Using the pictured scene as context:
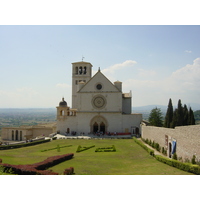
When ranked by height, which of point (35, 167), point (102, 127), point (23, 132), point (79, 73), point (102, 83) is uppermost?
point (79, 73)

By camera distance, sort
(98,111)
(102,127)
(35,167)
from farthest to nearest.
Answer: (102,127) < (98,111) < (35,167)

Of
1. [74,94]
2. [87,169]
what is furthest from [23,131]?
[87,169]

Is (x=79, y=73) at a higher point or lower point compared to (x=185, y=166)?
higher

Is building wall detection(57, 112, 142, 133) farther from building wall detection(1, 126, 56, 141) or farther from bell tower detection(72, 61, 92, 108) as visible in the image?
bell tower detection(72, 61, 92, 108)

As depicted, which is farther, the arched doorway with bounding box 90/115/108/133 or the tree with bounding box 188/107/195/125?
the arched doorway with bounding box 90/115/108/133

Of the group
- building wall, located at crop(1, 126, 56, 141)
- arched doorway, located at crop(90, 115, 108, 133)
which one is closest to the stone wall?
arched doorway, located at crop(90, 115, 108, 133)

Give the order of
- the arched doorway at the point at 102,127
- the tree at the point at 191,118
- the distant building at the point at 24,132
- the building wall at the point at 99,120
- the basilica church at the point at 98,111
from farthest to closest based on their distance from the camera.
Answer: the distant building at the point at 24,132 → the arched doorway at the point at 102,127 → the basilica church at the point at 98,111 → the building wall at the point at 99,120 → the tree at the point at 191,118

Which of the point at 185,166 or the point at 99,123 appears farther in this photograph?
the point at 99,123

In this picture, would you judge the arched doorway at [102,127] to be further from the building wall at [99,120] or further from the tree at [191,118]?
the tree at [191,118]

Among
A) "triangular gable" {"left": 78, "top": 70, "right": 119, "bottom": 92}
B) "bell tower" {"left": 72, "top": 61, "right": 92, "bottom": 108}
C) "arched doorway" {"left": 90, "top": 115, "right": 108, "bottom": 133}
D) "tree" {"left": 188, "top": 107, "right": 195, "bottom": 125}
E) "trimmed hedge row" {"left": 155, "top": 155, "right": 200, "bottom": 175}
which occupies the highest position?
"bell tower" {"left": 72, "top": 61, "right": 92, "bottom": 108}

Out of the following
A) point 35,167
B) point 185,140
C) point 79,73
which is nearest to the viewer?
point 35,167

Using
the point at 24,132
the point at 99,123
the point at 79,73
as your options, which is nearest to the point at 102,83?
the point at 99,123

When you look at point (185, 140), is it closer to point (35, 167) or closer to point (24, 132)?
point (35, 167)

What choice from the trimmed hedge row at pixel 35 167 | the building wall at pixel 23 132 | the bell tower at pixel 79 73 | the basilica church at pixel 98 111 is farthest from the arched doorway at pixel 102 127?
the trimmed hedge row at pixel 35 167
